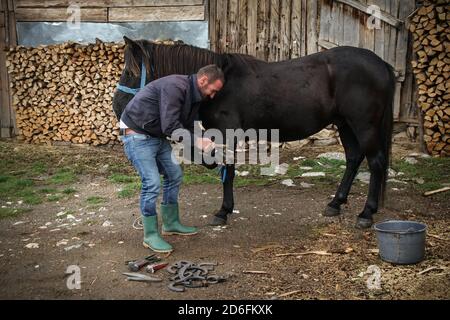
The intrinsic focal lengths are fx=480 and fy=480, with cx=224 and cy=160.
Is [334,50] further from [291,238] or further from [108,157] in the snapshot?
[108,157]

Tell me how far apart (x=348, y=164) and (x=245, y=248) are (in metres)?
1.95

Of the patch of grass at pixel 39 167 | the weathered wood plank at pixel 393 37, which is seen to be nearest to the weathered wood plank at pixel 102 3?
the patch of grass at pixel 39 167

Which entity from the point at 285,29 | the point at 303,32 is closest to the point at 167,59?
the point at 285,29

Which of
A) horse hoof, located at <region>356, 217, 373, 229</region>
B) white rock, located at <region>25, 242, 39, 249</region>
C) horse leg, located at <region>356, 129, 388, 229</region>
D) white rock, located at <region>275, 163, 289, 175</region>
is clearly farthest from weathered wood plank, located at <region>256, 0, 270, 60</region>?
white rock, located at <region>25, 242, 39, 249</region>

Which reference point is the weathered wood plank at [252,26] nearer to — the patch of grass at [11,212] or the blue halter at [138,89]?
the blue halter at [138,89]

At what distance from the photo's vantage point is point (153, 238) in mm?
4855

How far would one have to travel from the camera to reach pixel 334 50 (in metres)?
5.65

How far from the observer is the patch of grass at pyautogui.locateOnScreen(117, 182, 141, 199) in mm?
→ 6906

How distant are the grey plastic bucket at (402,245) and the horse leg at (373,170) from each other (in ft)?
3.32

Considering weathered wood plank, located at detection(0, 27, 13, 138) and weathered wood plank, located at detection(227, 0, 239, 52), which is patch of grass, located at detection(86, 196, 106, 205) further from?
weathered wood plank, located at detection(0, 27, 13, 138)

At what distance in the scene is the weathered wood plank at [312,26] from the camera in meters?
9.33

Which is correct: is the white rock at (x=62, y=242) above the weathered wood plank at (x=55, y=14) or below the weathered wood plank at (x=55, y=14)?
below

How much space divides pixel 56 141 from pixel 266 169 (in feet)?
15.8

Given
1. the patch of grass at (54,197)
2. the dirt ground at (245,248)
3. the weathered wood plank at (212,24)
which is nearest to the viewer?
the dirt ground at (245,248)
